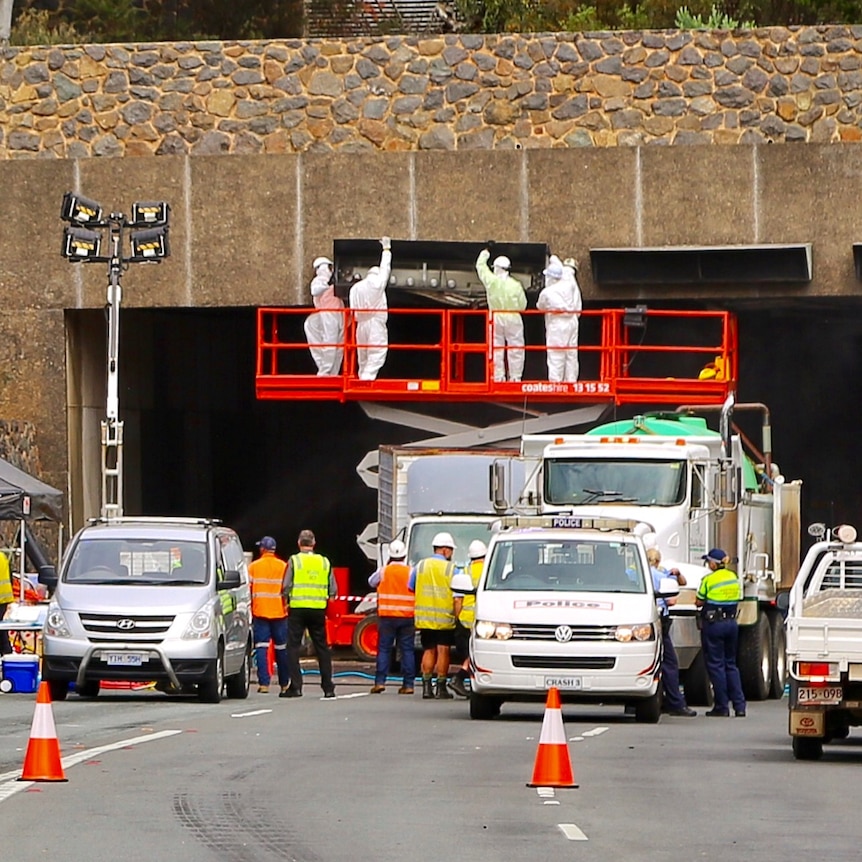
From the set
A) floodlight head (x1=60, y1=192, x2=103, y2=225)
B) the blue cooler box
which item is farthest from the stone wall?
the blue cooler box

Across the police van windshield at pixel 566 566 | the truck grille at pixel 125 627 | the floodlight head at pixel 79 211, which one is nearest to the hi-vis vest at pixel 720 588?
the police van windshield at pixel 566 566

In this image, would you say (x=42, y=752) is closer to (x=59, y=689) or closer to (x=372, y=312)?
(x=59, y=689)

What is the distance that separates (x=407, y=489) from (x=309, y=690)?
472cm

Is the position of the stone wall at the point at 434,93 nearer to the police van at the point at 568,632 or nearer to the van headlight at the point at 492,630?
the police van at the point at 568,632

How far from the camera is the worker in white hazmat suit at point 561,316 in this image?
34000 millimetres

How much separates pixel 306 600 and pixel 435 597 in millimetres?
1462

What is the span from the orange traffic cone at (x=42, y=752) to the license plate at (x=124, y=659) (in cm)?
831

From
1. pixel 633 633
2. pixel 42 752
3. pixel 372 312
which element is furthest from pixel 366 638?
pixel 42 752

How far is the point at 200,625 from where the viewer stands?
74.7 feet

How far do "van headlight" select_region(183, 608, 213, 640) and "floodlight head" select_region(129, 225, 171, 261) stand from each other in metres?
7.93

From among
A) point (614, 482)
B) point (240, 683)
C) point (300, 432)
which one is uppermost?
point (300, 432)

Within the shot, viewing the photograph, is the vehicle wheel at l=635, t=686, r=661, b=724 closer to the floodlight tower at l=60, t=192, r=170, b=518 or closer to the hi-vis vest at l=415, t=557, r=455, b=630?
the hi-vis vest at l=415, t=557, r=455, b=630

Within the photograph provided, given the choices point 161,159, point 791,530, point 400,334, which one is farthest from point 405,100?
point 791,530

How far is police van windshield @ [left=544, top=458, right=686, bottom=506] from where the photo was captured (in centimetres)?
2586
